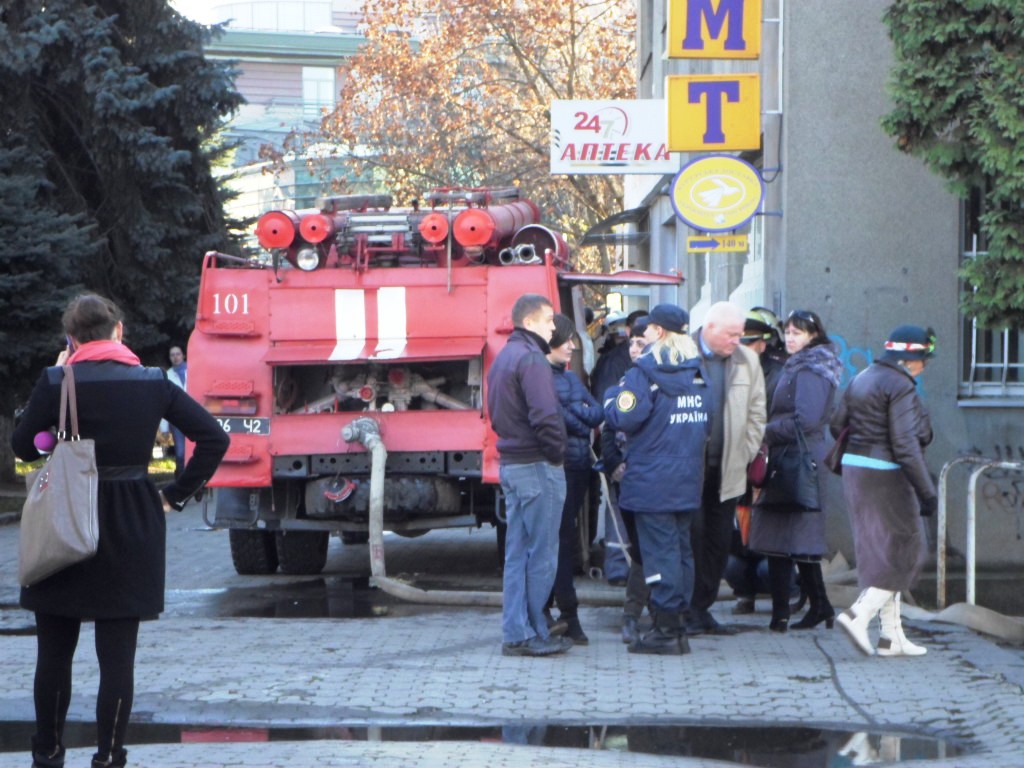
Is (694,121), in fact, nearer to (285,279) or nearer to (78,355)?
(285,279)

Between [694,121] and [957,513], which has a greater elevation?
[694,121]

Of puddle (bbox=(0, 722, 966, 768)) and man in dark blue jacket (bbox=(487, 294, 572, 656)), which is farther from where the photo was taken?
man in dark blue jacket (bbox=(487, 294, 572, 656))

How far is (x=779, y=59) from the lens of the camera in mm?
A: 12484

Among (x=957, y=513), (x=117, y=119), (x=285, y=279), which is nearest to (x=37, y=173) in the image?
(x=117, y=119)

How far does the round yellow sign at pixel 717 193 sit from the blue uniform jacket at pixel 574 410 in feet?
12.8

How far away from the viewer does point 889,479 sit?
7785 millimetres

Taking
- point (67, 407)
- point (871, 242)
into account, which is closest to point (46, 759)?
point (67, 407)

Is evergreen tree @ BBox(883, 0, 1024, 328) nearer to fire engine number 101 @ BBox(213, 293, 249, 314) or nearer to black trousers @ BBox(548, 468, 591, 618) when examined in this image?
black trousers @ BBox(548, 468, 591, 618)

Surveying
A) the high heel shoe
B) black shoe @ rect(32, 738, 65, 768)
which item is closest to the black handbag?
the high heel shoe

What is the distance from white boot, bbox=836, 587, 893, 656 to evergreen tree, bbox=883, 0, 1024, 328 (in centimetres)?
262

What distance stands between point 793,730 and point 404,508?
462 cm

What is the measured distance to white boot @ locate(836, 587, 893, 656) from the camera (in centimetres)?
770

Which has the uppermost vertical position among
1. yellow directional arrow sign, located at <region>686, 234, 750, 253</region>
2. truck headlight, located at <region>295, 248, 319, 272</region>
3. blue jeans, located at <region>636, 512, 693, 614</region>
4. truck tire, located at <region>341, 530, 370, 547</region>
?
yellow directional arrow sign, located at <region>686, 234, 750, 253</region>

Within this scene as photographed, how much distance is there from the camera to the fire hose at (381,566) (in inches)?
387
